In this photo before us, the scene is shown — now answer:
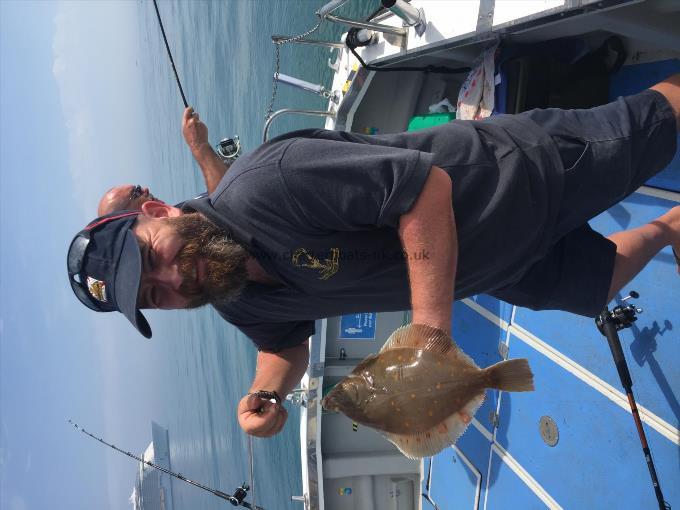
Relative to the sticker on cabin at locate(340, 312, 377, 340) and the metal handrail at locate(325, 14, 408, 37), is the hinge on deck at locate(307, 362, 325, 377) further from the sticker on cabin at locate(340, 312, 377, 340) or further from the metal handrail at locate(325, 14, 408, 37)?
the metal handrail at locate(325, 14, 408, 37)

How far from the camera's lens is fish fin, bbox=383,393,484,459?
1575 mm

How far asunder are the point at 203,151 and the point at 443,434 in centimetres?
288

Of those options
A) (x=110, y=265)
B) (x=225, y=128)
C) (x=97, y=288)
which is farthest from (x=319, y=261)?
(x=225, y=128)

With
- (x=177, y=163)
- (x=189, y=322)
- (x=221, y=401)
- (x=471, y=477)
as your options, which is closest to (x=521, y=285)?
(x=471, y=477)

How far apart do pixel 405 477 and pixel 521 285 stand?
12.7 feet

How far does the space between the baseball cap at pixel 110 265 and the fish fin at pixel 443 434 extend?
127cm

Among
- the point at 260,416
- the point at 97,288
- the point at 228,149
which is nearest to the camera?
the point at 97,288

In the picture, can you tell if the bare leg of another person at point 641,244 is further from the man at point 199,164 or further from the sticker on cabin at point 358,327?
the sticker on cabin at point 358,327

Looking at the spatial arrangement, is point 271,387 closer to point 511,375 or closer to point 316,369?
point 511,375

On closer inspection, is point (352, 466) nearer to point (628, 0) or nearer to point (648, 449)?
point (648, 449)

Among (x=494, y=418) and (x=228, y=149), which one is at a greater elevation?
(x=228, y=149)

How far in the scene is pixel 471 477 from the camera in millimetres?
4176

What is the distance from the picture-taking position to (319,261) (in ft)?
6.25

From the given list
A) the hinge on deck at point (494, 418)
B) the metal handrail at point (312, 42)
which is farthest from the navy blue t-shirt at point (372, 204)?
the metal handrail at point (312, 42)
